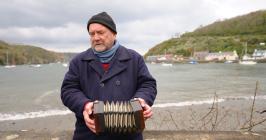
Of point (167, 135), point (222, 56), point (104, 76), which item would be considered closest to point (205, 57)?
point (222, 56)

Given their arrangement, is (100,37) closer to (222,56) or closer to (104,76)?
(104,76)

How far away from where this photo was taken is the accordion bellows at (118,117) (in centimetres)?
236

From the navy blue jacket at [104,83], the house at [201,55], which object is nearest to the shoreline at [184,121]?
the navy blue jacket at [104,83]

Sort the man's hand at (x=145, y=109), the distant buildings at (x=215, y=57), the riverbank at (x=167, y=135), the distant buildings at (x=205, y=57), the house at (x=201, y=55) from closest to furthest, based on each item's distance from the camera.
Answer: the man's hand at (x=145, y=109) → the riverbank at (x=167, y=135) → the distant buildings at (x=215, y=57) → the distant buildings at (x=205, y=57) → the house at (x=201, y=55)

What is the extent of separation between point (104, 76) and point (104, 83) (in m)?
0.06

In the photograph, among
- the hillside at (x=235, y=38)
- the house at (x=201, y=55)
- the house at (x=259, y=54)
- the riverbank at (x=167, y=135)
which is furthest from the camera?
the hillside at (x=235, y=38)

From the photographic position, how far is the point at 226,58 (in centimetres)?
14825

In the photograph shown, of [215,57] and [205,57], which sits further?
[205,57]

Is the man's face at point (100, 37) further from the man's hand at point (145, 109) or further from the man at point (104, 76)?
the man's hand at point (145, 109)

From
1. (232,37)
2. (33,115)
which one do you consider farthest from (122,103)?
(232,37)

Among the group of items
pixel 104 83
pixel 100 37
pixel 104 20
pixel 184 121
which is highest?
pixel 104 20

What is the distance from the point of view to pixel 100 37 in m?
2.72

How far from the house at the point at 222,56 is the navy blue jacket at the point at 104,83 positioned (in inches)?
5887

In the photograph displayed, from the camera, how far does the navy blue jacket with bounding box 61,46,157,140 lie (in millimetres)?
2658
